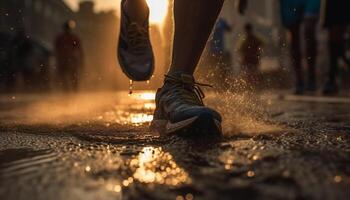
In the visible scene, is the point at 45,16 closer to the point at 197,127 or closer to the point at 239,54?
the point at 239,54

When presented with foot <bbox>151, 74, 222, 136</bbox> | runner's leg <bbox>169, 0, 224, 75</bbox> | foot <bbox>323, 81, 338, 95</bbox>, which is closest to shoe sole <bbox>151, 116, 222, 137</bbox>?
foot <bbox>151, 74, 222, 136</bbox>

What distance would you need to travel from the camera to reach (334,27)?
4.92 m

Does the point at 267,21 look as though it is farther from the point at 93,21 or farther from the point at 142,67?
the point at 142,67

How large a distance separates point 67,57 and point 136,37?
799cm

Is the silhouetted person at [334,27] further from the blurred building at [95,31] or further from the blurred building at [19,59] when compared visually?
the blurred building at [95,31]

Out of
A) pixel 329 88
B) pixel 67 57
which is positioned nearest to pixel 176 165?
pixel 329 88

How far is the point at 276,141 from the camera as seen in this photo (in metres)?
1.50

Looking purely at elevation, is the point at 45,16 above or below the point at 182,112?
above

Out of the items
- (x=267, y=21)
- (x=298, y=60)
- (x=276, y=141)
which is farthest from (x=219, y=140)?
(x=267, y=21)

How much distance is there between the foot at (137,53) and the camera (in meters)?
2.28

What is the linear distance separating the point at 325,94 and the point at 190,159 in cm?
409

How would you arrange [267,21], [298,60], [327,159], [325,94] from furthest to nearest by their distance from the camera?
1. [267,21]
2. [298,60]
3. [325,94]
4. [327,159]

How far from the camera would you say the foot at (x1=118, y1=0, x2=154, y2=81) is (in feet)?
7.48

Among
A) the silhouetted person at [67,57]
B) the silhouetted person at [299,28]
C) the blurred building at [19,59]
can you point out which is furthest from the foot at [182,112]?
the silhouetted person at [67,57]
